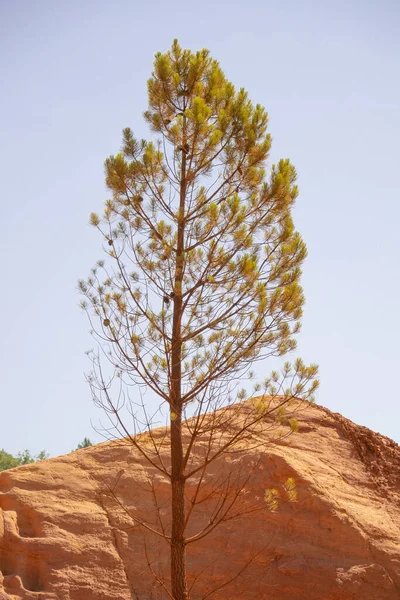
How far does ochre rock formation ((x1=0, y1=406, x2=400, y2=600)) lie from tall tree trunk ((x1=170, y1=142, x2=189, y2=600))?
1.00 metres

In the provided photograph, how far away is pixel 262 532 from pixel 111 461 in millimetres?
2284

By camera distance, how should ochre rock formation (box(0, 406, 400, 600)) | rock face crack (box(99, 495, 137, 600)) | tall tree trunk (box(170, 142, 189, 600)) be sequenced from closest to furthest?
tall tree trunk (box(170, 142, 189, 600)) → ochre rock formation (box(0, 406, 400, 600)) → rock face crack (box(99, 495, 137, 600))

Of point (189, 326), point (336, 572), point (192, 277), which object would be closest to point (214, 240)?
point (192, 277)

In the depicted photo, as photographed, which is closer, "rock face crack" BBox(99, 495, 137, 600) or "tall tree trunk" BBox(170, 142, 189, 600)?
"tall tree trunk" BBox(170, 142, 189, 600)

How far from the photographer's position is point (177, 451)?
7.97m

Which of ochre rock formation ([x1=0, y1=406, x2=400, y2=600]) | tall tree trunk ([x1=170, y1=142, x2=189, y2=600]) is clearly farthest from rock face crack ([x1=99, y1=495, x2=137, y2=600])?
tall tree trunk ([x1=170, y1=142, x2=189, y2=600])

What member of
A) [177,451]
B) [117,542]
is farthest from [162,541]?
[177,451]

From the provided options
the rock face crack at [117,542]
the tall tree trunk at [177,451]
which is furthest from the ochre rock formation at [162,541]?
the tall tree trunk at [177,451]

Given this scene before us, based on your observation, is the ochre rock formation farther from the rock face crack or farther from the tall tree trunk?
the tall tree trunk

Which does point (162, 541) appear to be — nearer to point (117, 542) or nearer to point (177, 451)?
point (117, 542)

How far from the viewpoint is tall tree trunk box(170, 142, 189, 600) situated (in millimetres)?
7617

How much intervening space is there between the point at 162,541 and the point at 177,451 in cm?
193

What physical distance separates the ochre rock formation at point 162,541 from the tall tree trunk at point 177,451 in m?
1.00

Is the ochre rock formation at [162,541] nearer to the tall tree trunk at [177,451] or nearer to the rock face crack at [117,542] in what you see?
the rock face crack at [117,542]
